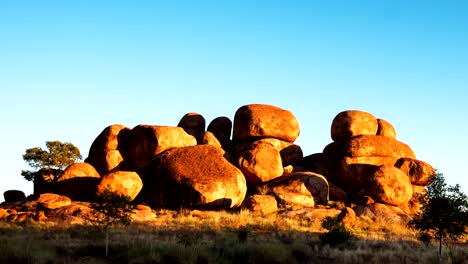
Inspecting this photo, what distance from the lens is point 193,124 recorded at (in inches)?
1828

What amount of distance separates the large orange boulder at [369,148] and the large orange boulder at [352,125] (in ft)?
3.76

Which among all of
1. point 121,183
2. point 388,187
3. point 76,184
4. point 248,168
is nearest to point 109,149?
point 76,184

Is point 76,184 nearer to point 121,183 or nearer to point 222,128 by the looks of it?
point 121,183

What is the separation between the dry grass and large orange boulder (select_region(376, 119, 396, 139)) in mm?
16225

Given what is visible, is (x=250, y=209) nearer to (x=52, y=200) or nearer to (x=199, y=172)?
(x=199, y=172)

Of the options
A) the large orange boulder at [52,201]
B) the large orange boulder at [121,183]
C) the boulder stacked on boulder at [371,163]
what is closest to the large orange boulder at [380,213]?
the boulder stacked on boulder at [371,163]

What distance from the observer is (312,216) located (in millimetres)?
32125

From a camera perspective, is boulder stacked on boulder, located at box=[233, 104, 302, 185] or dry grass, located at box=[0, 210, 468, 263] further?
boulder stacked on boulder, located at box=[233, 104, 302, 185]

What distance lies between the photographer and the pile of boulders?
3384 centimetres

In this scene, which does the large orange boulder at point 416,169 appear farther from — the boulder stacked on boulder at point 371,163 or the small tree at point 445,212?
the small tree at point 445,212

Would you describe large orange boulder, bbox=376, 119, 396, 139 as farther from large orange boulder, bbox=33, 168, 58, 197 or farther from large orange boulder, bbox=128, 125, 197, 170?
large orange boulder, bbox=33, 168, 58, 197

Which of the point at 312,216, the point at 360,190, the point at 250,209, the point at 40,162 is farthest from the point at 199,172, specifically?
the point at 40,162

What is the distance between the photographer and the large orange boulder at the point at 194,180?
1296 inches

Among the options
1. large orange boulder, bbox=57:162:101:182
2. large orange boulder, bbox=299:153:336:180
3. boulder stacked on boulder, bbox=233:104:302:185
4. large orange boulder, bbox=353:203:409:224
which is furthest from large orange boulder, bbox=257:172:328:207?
large orange boulder, bbox=57:162:101:182
